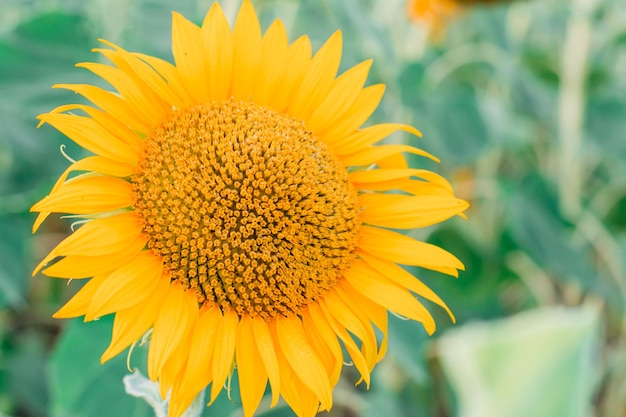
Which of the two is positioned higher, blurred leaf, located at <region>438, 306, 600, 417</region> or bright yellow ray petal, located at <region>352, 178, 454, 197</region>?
bright yellow ray petal, located at <region>352, 178, 454, 197</region>

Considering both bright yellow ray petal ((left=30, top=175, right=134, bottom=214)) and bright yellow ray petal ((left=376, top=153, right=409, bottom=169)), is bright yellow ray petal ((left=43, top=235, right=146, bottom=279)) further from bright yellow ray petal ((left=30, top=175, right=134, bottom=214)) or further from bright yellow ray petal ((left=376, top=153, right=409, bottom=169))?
bright yellow ray petal ((left=376, top=153, right=409, bottom=169))

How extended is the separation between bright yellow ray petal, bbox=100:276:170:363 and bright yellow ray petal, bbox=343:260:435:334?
13 cm

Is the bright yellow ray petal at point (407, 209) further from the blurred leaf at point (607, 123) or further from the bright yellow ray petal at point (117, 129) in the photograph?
the blurred leaf at point (607, 123)

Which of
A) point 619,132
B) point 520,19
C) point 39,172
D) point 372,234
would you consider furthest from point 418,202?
point 520,19

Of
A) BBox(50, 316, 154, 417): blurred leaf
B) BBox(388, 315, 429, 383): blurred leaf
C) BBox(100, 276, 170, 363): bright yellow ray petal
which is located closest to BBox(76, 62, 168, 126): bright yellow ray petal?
BBox(100, 276, 170, 363): bright yellow ray petal

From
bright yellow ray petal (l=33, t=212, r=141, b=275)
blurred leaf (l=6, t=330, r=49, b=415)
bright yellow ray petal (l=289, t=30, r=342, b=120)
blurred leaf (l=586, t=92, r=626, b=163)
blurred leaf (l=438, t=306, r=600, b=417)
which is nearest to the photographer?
bright yellow ray petal (l=33, t=212, r=141, b=275)

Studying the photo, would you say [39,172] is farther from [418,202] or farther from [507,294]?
[507,294]

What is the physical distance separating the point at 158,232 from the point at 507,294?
103 centimetres

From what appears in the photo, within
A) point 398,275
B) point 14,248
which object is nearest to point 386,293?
point 398,275

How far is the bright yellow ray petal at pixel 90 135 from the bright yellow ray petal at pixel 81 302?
8 centimetres

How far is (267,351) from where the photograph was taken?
40 cm

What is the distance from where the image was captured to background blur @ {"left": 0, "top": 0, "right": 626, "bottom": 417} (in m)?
0.59

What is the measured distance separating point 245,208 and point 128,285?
0.09 m

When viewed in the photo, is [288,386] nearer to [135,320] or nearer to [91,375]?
[135,320]
